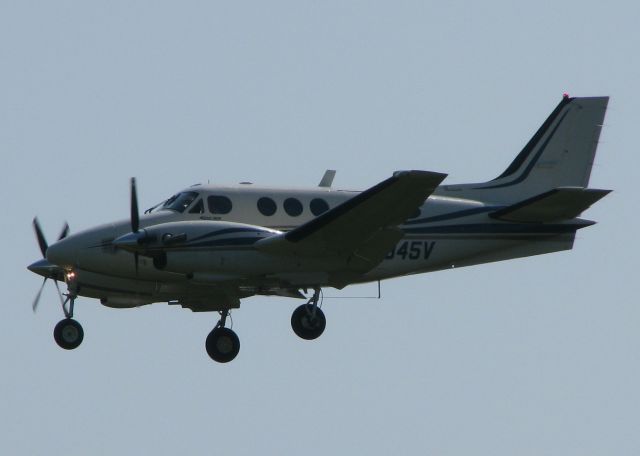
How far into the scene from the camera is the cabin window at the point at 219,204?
31.9 meters

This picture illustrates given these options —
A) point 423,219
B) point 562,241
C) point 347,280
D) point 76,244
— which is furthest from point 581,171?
point 76,244

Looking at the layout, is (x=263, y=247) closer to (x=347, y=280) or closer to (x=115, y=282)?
(x=347, y=280)

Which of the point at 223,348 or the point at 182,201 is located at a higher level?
the point at 182,201

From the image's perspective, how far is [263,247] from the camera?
31.0 metres

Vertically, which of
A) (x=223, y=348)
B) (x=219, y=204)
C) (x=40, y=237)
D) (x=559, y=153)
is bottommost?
(x=223, y=348)

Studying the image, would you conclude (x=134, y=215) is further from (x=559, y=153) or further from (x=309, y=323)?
(x=559, y=153)

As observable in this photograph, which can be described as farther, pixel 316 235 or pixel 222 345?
pixel 222 345

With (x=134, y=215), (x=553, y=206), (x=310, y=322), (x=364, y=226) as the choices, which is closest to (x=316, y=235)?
(x=364, y=226)

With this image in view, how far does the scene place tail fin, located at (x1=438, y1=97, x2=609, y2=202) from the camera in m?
35.1

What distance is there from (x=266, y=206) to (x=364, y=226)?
263cm

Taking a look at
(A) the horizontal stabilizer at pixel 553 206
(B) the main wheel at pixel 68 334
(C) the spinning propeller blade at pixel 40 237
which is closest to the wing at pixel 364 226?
(A) the horizontal stabilizer at pixel 553 206

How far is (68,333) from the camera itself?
107ft

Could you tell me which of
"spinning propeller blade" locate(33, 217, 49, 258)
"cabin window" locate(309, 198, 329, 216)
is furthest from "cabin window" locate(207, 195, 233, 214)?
"spinning propeller blade" locate(33, 217, 49, 258)

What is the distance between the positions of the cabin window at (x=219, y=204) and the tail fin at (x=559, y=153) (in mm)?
6383
